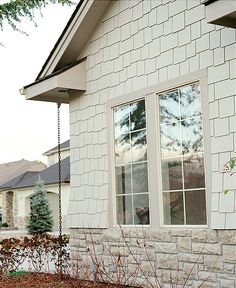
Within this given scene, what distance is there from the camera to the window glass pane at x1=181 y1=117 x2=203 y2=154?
6426 millimetres

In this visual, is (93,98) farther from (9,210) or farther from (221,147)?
(9,210)

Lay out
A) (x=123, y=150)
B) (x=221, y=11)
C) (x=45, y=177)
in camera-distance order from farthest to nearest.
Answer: (x=45, y=177) → (x=123, y=150) → (x=221, y=11)

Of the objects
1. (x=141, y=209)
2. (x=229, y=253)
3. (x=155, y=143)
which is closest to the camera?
(x=229, y=253)

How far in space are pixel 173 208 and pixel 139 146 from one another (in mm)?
1170

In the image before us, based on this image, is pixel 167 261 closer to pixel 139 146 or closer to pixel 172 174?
pixel 172 174

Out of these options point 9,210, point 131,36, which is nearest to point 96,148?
point 131,36

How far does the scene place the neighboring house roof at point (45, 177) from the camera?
1150 inches

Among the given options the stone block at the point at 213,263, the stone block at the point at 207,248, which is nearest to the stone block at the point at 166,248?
the stone block at the point at 207,248

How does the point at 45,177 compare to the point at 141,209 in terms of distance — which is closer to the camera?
the point at 141,209

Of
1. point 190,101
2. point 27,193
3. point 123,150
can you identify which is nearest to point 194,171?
point 190,101

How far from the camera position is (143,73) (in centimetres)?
733

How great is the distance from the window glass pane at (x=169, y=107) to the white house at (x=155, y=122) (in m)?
0.02

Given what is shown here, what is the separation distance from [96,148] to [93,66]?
1442 mm

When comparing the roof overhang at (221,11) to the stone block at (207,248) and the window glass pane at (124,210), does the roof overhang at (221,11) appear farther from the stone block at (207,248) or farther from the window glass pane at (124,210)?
the window glass pane at (124,210)
